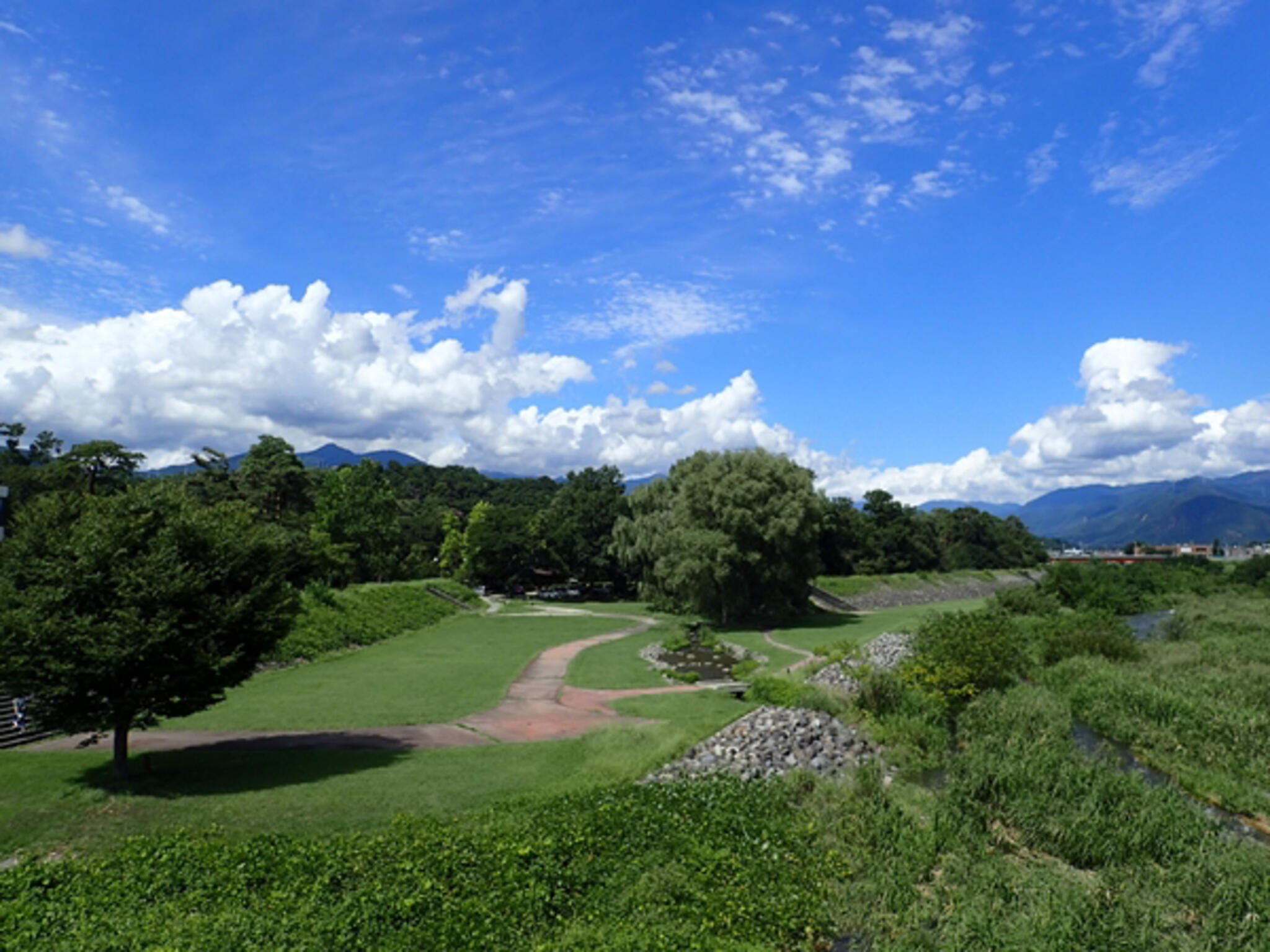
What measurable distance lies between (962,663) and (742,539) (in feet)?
69.0

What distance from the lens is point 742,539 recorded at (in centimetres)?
4800

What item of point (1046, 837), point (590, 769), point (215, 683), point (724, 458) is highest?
point (724, 458)

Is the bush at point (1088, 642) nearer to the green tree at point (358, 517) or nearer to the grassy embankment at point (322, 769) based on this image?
the grassy embankment at point (322, 769)

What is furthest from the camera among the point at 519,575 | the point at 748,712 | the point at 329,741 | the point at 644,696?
the point at 519,575

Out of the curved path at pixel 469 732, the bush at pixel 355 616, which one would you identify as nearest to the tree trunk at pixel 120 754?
the curved path at pixel 469 732

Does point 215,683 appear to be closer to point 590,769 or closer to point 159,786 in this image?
point 159,786

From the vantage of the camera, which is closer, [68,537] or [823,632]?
[68,537]

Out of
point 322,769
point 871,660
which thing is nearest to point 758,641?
point 871,660

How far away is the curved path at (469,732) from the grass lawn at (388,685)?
69 centimetres

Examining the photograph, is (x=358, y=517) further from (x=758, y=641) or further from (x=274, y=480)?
(x=758, y=641)

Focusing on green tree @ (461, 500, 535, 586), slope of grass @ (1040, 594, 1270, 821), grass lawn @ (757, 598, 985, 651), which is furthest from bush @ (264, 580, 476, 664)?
slope of grass @ (1040, 594, 1270, 821)

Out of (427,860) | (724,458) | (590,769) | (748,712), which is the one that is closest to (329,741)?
(590,769)

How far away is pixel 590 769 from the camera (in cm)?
1833

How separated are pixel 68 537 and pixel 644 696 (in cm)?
1788
